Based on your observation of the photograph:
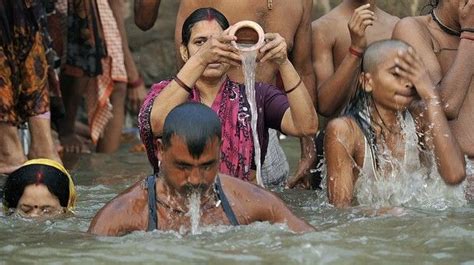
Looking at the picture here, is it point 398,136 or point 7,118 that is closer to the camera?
point 398,136

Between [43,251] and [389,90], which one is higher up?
[389,90]

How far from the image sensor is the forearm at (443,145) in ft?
23.7

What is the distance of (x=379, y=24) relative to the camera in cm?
820

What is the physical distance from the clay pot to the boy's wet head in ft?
2.62

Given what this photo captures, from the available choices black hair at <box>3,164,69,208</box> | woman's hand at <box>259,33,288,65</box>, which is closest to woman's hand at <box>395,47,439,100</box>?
woman's hand at <box>259,33,288,65</box>

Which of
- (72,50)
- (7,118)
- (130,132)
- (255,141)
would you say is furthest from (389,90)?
(130,132)

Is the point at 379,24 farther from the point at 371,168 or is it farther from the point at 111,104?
the point at 111,104

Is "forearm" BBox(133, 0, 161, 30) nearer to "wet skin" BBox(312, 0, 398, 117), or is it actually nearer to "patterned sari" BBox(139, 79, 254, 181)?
"wet skin" BBox(312, 0, 398, 117)

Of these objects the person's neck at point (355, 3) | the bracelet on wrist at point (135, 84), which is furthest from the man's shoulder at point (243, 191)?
the bracelet on wrist at point (135, 84)

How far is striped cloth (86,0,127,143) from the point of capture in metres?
10.4

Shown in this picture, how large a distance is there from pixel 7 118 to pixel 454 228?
10.8 feet

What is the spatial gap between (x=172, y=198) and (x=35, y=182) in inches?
54.4

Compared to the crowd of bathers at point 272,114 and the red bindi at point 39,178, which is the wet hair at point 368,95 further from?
the red bindi at point 39,178

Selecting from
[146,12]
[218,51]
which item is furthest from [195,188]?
[146,12]
